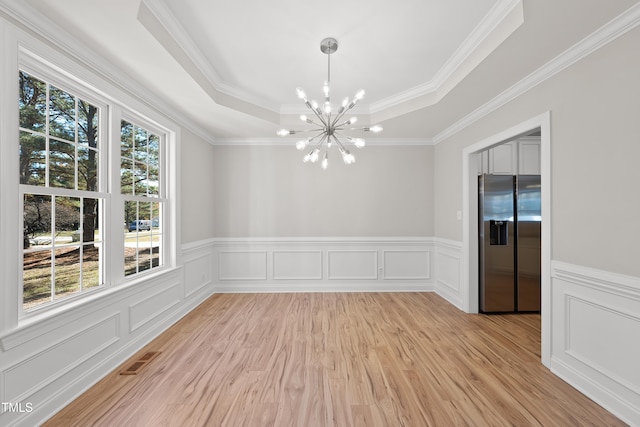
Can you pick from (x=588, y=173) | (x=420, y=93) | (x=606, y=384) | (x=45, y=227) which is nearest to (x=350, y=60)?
(x=420, y=93)

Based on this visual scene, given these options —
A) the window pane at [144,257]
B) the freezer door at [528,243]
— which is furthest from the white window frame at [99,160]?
the freezer door at [528,243]

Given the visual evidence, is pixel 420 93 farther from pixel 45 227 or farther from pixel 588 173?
pixel 45 227

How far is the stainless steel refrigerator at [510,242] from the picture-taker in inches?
145

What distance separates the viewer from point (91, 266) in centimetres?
235

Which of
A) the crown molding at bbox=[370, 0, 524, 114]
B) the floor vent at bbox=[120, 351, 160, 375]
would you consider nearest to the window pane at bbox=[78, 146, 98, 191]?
the floor vent at bbox=[120, 351, 160, 375]

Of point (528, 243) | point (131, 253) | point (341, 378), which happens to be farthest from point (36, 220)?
point (528, 243)

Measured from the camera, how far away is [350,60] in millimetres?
2787

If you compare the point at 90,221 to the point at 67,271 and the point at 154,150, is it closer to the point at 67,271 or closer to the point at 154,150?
the point at 67,271

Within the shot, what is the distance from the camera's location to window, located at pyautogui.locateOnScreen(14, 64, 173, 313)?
73.6 inches

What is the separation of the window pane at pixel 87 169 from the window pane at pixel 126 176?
29cm

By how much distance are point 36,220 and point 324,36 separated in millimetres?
2644

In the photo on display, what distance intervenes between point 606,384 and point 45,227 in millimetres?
4193

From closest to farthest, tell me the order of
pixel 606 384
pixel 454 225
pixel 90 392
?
pixel 606 384
pixel 90 392
pixel 454 225

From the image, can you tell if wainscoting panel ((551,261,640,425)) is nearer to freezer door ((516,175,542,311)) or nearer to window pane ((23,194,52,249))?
freezer door ((516,175,542,311))
